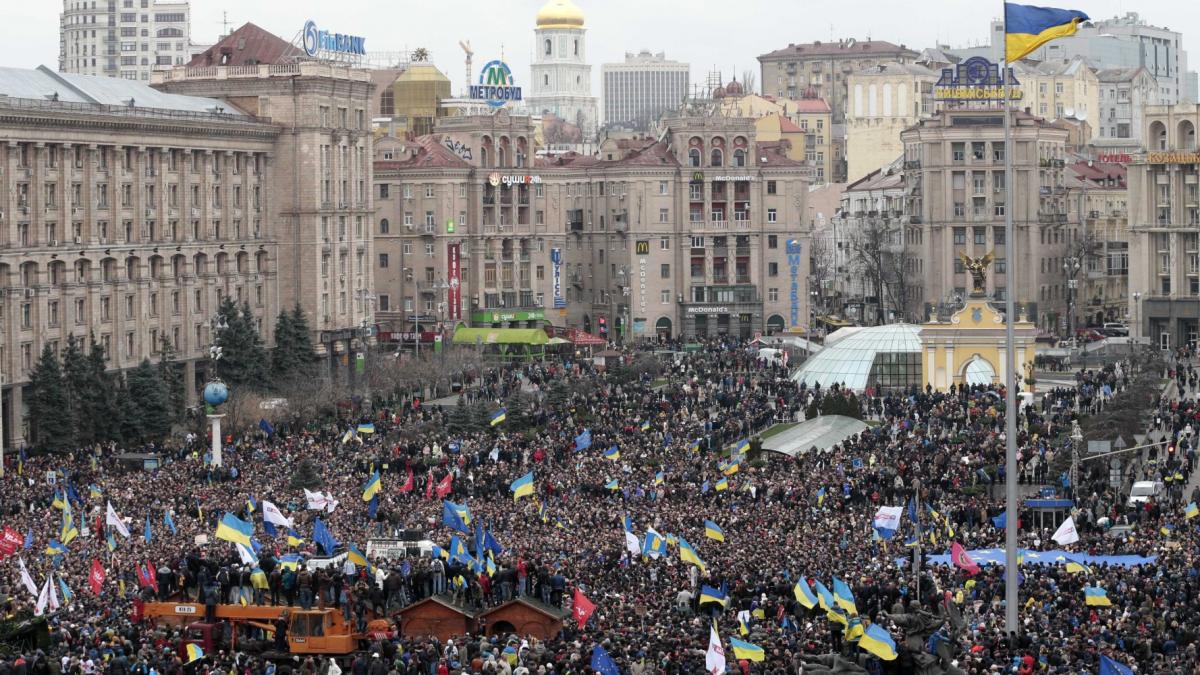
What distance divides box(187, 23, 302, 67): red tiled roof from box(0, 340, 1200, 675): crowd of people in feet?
88.3

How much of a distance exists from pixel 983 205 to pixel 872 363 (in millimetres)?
37974

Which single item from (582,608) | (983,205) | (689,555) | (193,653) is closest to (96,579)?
(193,653)

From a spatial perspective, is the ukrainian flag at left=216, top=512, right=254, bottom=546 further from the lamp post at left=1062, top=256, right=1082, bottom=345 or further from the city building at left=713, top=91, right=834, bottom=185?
the city building at left=713, top=91, right=834, bottom=185

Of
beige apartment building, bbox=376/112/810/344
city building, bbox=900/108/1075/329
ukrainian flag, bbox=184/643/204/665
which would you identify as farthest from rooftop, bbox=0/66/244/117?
ukrainian flag, bbox=184/643/204/665

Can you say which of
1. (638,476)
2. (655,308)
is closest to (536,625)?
(638,476)

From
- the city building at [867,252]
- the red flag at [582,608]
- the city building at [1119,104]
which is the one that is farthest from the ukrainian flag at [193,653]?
the city building at [1119,104]

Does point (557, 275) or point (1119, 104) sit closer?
point (557, 275)

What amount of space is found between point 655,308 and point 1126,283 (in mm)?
27960

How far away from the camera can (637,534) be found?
5847 cm

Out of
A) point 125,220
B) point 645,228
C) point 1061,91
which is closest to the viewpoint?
point 125,220

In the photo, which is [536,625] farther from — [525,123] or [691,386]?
[525,123]

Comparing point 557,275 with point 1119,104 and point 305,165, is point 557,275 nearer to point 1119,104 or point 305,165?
point 305,165

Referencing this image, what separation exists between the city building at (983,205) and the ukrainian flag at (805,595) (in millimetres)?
86936

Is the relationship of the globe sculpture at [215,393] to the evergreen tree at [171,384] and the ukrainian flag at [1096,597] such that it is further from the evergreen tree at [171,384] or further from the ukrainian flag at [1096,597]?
the ukrainian flag at [1096,597]
